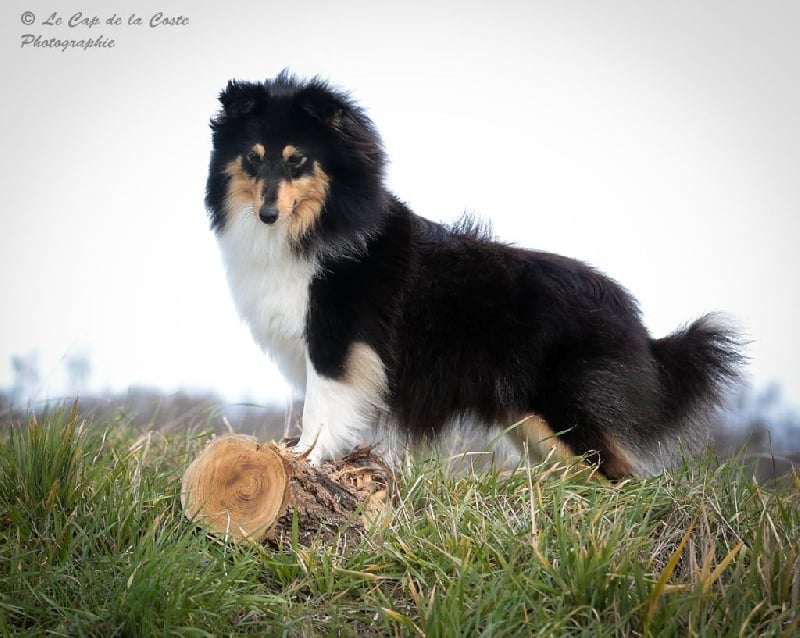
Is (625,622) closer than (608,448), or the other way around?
(625,622)

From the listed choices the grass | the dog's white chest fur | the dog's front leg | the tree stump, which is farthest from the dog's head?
the grass

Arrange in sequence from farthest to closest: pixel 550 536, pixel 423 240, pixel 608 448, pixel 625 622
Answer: pixel 423 240 < pixel 608 448 < pixel 550 536 < pixel 625 622

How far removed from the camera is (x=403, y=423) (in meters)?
5.31

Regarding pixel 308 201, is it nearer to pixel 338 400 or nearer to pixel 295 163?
pixel 295 163

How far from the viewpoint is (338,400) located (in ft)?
16.2

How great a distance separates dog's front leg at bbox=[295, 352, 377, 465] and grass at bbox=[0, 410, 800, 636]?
596 mm

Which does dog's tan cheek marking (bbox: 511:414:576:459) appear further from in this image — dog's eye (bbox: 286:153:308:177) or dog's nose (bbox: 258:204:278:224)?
dog's eye (bbox: 286:153:308:177)

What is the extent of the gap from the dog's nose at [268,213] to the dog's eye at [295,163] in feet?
1.04

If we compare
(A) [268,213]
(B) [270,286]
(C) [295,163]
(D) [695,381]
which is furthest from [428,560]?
(C) [295,163]

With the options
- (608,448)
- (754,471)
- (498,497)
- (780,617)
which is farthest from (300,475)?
(754,471)

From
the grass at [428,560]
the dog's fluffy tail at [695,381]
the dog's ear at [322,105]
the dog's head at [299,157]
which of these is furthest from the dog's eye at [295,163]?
the dog's fluffy tail at [695,381]

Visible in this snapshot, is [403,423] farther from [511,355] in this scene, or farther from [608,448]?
[608,448]

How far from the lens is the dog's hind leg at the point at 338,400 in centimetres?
494

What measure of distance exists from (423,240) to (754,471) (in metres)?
2.35
